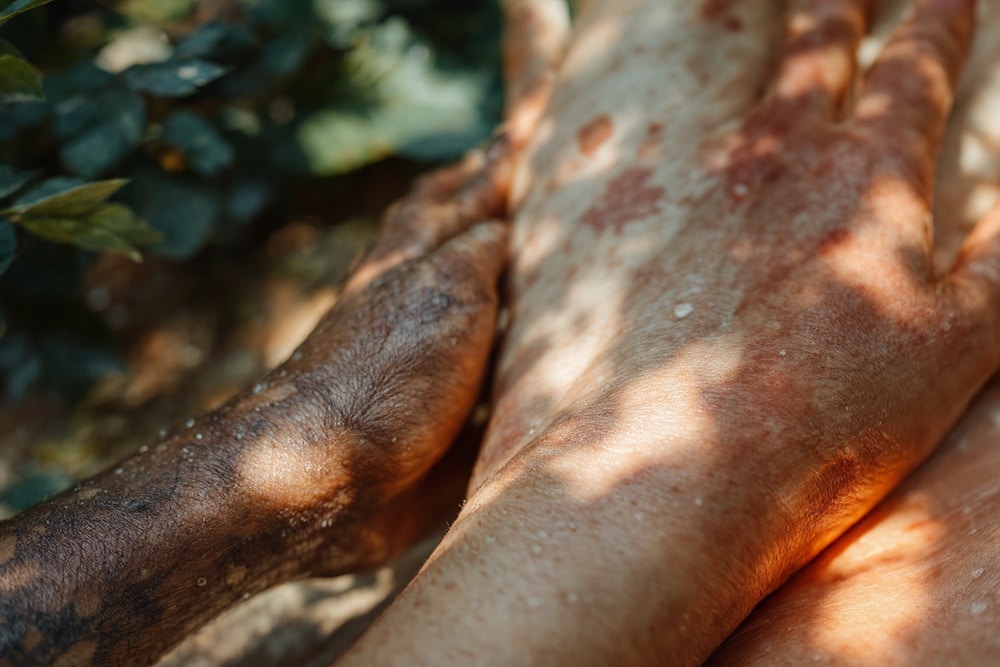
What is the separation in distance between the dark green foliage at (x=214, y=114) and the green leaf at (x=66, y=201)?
17.1 inches

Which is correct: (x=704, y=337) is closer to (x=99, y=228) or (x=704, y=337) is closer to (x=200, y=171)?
(x=99, y=228)

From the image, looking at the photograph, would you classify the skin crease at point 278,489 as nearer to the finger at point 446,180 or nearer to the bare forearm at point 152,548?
the bare forearm at point 152,548

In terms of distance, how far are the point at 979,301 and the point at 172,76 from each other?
6.93 ft

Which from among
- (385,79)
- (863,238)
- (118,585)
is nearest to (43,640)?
(118,585)

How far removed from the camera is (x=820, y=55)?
7.75 ft

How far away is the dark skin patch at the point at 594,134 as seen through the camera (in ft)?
8.05

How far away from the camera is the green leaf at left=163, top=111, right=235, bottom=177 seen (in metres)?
2.71

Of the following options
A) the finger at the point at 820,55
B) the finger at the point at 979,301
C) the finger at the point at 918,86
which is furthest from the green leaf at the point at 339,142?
the finger at the point at 979,301

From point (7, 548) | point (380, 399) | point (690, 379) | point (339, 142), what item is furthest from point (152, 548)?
point (339, 142)

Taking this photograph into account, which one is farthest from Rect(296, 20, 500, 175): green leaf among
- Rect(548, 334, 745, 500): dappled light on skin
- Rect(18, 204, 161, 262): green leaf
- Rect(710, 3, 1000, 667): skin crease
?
Rect(710, 3, 1000, 667): skin crease

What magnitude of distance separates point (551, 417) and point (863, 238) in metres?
0.78

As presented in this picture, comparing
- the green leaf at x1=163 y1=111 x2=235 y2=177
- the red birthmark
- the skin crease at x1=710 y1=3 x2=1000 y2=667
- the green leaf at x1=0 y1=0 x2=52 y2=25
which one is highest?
the green leaf at x1=0 y1=0 x2=52 y2=25

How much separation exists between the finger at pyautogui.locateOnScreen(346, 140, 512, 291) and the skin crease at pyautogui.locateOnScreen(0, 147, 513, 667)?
7cm

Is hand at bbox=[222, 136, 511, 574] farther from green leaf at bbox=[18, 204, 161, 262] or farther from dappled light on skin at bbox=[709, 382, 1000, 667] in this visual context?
dappled light on skin at bbox=[709, 382, 1000, 667]
